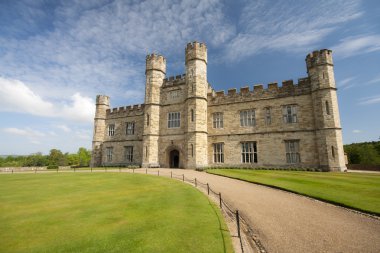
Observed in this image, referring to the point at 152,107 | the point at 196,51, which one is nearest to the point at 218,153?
the point at 152,107

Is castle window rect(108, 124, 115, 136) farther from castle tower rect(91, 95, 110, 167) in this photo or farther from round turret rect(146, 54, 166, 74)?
round turret rect(146, 54, 166, 74)

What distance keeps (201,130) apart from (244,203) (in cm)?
1613

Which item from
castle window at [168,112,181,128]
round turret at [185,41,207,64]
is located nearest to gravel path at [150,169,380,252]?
castle window at [168,112,181,128]

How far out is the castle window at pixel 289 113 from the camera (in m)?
22.2

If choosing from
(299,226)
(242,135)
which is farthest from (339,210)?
(242,135)

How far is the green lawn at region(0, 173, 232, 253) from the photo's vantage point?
14.9 feet

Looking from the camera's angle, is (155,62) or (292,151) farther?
(155,62)

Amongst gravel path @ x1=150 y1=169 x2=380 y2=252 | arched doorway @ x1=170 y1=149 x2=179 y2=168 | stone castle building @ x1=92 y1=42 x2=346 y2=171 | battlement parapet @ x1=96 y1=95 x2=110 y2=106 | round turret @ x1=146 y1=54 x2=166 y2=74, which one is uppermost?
round turret @ x1=146 y1=54 x2=166 y2=74

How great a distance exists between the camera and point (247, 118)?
24.4m

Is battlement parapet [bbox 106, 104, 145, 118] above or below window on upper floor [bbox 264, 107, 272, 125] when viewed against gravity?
above

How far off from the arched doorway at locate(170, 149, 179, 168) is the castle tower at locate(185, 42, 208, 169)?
169 inches

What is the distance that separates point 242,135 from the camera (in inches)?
954

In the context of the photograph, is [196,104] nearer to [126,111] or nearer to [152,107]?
[152,107]

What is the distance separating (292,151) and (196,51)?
660 inches
